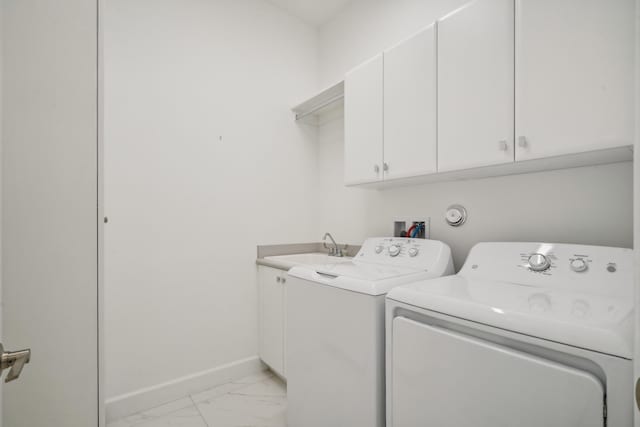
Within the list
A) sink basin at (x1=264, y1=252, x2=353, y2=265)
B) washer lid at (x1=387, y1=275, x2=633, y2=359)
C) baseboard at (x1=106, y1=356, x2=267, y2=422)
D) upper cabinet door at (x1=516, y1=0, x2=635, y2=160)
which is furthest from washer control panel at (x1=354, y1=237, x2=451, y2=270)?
baseboard at (x1=106, y1=356, x2=267, y2=422)

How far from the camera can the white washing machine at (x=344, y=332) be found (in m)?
1.16

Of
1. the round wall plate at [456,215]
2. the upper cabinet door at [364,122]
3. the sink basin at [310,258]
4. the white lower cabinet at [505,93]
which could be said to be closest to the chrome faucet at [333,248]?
the sink basin at [310,258]

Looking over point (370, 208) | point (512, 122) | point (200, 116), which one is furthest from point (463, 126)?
point (200, 116)

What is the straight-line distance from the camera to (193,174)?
2.04 metres

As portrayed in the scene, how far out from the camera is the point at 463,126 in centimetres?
135

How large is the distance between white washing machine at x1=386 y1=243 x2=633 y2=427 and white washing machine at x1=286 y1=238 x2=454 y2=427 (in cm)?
7

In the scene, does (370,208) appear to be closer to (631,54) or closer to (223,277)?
(223,277)

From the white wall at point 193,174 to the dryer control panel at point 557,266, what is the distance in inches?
60.8

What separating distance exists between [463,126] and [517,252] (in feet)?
1.95

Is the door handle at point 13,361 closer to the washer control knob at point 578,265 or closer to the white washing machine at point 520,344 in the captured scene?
the white washing machine at point 520,344

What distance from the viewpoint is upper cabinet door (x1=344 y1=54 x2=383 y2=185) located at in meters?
1.75

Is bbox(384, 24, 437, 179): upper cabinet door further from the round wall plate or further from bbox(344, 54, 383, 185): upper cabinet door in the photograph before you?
the round wall plate

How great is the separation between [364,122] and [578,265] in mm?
1244

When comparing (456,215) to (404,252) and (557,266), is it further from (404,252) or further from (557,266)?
(557,266)
